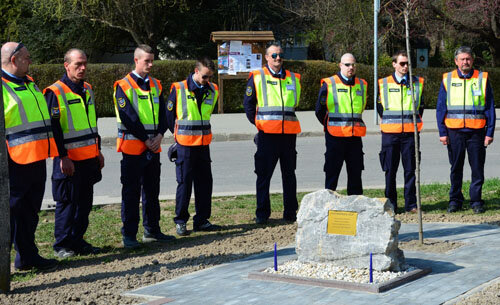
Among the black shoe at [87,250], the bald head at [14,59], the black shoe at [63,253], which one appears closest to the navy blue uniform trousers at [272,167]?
the black shoe at [87,250]

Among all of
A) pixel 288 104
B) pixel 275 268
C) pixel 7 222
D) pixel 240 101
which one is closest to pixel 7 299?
pixel 7 222

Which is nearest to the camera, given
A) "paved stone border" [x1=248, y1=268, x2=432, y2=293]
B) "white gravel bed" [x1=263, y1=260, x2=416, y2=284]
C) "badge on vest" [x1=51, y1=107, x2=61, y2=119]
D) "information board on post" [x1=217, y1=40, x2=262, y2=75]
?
"paved stone border" [x1=248, y1=268, x2=432, y2=293]

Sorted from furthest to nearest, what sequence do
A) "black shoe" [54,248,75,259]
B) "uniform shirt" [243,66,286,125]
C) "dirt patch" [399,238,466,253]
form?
"uniform shirt" [243,66,286,125] < "black shoe" [54,248,75,259] < "dirt patch" [399,238,466,253]

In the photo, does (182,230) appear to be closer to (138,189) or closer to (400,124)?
(138,189)

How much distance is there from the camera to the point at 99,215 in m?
10.3

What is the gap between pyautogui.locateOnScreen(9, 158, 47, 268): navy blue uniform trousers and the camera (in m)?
7.39

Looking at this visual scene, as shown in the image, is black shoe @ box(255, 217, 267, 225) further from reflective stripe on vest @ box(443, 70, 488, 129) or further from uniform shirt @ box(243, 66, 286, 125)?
reflective stripe on vest @ box(443, 70, 488, 129)

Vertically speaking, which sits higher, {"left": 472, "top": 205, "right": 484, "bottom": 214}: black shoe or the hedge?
the hedge

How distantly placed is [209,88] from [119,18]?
22000 millimetres

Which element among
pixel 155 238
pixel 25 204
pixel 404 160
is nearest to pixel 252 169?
pixel 404 160

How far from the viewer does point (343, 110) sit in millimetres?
10102

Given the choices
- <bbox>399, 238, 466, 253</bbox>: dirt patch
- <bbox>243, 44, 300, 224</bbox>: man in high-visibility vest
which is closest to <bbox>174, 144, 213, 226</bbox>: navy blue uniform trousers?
<bbox>243, 44, 300, 224</bbox>: man in high-visibility vest

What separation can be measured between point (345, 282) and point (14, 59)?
3639 millimetres

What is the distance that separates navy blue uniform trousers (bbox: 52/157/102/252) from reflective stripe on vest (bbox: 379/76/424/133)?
3922 millimetres
